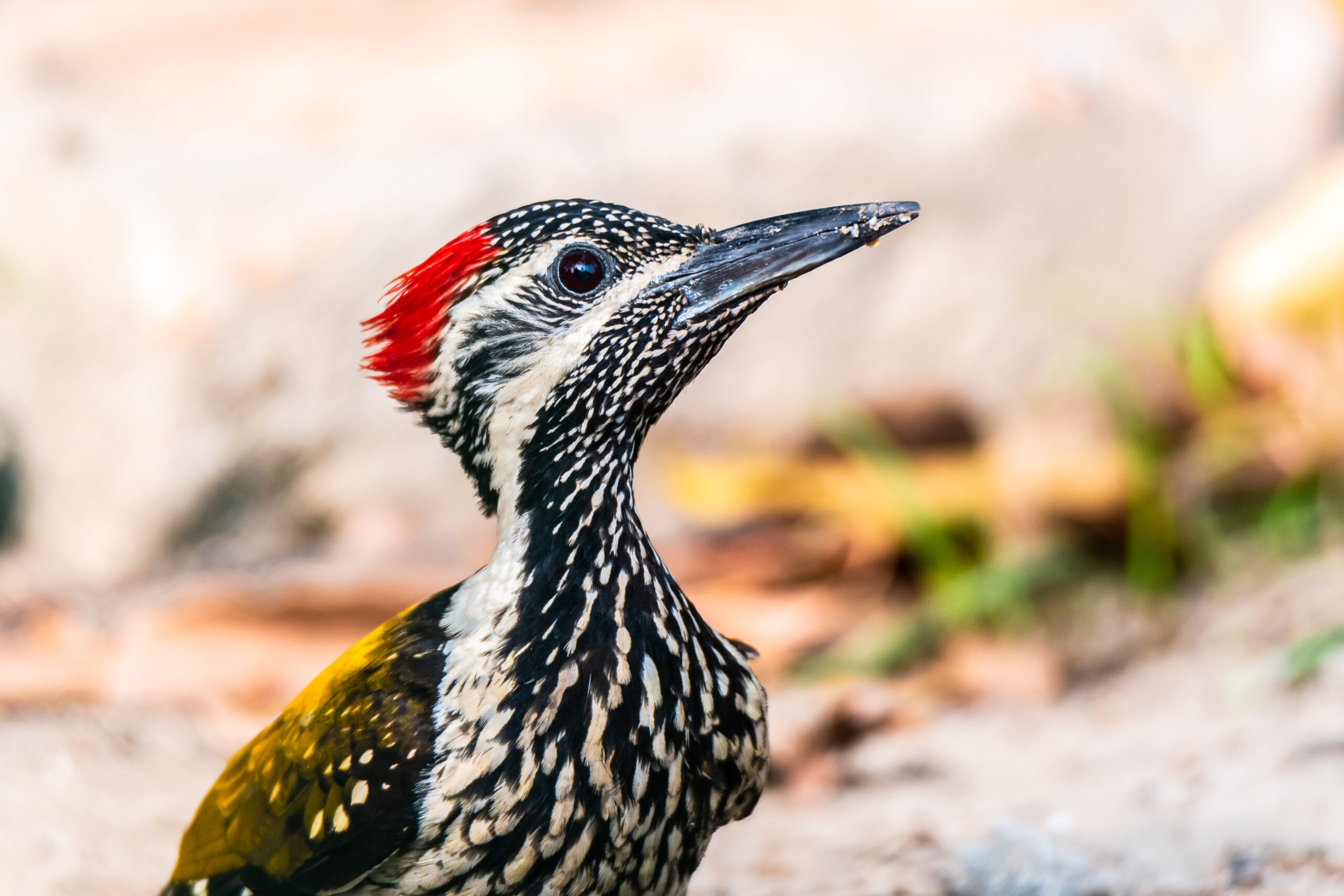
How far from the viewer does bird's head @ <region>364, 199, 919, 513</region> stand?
7.90ft

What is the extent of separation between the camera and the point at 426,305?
2461 millimetres

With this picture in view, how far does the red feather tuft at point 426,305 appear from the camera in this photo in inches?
96.7

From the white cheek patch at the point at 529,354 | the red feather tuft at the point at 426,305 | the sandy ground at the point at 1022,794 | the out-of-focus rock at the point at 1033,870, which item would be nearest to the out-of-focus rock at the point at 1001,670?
the sandy ground at the point at 1022,794

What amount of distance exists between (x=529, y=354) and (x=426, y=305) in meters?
0.24

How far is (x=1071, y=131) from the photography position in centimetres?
658

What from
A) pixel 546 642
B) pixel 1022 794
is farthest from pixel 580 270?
pixel 1022 794

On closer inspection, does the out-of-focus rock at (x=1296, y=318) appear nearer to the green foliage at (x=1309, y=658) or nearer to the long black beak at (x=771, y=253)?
the green foliage at (x=1309, y=658)

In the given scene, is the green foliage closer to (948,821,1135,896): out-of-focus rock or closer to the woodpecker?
(948,821,1135,896): out-of-focus rock

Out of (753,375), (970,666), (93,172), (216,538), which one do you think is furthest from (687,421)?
(93,172)

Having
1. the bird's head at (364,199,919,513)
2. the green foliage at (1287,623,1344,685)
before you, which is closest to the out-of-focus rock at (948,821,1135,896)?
the green foliage at (1287,623,1344,685)

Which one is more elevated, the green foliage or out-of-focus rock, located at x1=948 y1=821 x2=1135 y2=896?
the green foliage

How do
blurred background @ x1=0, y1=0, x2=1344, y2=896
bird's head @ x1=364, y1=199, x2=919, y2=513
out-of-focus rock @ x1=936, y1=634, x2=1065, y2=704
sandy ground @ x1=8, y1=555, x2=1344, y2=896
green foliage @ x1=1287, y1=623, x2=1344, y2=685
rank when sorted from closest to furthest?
bird's head @ x1=364, y1=199, x2=919, y2=513 < sandy ground @ x1=8, y1=555, x2=1344, y2=896 < green foliage @ x1=1287, y1=623, x2=1344, y2=685 < blurred background @ x1=0, y1=0, x2=1344, y2=896 < out-of-focus rock @ x1=936, y1=634, x2=1065, y2=704

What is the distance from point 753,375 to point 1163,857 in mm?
3596

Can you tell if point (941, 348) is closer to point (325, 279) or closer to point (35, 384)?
point (325, 279)
